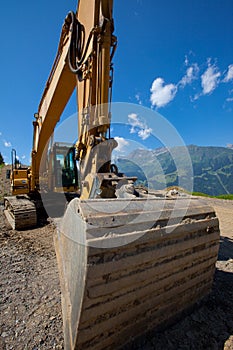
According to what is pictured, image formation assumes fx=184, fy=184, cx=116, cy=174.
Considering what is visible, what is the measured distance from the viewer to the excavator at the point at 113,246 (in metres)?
1.20

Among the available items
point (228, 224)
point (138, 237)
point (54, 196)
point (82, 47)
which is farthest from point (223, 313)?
point (54, 196)

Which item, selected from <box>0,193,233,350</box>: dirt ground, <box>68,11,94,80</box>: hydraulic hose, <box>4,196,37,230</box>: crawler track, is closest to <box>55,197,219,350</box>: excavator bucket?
<box>0,193,233,350</box>: dirt ground

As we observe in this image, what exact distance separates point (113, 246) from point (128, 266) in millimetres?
221

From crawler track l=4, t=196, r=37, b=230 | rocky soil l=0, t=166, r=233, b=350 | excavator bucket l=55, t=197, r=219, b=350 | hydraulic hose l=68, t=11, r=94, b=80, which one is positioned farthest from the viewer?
crawler track l=4, t=196, r=37, b=230

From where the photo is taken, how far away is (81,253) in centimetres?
120

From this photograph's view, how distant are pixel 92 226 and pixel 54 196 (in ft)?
18.8

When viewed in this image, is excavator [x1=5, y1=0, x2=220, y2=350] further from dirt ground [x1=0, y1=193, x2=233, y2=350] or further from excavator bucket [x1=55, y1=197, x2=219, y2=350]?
dirt ground [x1=0, y1=193, x2=233, y2=350]

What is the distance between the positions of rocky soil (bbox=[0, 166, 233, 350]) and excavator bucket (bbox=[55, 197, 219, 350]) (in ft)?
0.50

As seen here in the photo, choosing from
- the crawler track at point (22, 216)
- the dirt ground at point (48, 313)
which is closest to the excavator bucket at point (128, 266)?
the dirt ground at point (48, 313)

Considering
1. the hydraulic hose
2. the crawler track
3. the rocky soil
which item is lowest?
the rocky soil

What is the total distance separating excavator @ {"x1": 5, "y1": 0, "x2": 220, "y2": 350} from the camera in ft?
3.94

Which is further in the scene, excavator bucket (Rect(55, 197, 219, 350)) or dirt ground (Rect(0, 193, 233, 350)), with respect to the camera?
dirt ground (Rect(0, 193, 233, 350))

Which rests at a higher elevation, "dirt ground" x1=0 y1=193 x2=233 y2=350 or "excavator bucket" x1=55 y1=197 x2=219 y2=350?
"excavator bucket" x1=55 y1=197 x2=219 y2=350

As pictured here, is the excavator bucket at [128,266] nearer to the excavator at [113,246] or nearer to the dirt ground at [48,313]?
the excavator at [113,246]
